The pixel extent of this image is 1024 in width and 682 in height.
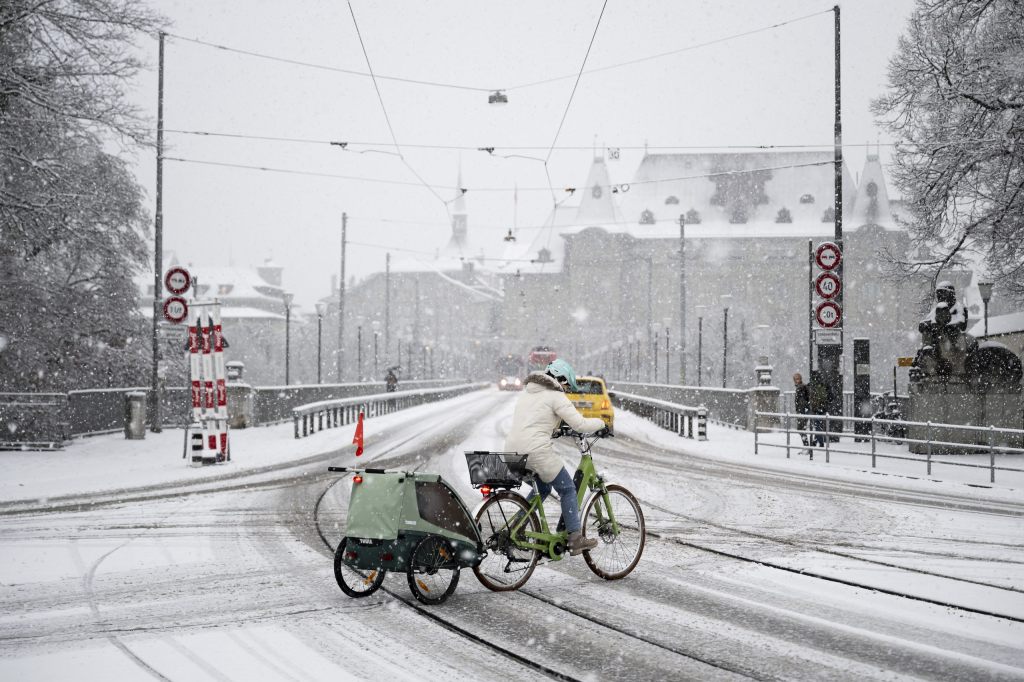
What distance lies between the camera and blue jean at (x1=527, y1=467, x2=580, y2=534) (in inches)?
286

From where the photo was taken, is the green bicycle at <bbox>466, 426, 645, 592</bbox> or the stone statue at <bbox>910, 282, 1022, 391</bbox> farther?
the stone statue at <bbox>910, 282, 1022, 391</bbox>

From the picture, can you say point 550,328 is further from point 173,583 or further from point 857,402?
point 173,583

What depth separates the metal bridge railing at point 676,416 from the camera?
25109 mm

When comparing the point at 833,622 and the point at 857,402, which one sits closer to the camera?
the point at 833,622

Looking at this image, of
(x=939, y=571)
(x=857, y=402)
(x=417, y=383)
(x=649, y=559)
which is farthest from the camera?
(x=417, y=383)

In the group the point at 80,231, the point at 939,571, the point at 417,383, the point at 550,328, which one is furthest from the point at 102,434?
the point at 550,328

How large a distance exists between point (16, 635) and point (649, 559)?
198 inches

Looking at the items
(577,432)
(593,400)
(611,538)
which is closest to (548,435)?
(577,432)

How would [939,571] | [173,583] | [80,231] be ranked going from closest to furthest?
[173,583]
[939,571]
[80,231]

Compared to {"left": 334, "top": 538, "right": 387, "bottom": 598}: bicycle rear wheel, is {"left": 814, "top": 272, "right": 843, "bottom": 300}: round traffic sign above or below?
above

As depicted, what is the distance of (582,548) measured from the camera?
24.1ft

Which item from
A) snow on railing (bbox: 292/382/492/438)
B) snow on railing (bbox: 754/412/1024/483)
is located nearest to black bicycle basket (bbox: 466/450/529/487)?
snow on railing (bbox: 292/382/492/438)

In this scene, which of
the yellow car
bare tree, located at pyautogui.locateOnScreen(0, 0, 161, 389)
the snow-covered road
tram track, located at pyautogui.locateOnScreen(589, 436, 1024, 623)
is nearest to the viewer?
the snow-covered road

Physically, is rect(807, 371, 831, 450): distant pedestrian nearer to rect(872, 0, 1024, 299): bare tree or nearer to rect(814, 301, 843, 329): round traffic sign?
rect(814, 301, 843, 329): round traffic sign
